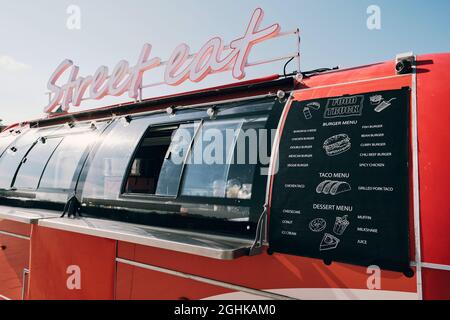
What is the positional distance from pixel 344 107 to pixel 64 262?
338 cm

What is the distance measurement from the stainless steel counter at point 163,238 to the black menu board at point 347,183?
38 centimetres

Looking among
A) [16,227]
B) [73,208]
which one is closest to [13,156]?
[16,227]

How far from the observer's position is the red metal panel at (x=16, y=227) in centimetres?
461

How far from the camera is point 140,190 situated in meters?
5.38

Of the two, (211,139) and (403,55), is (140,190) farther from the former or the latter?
(403,55)

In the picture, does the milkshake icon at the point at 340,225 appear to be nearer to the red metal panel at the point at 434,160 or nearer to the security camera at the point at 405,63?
the red metal panel at the point at 434,160

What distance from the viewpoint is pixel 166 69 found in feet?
18.2

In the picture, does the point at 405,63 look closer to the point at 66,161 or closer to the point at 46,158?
the point at 66,161

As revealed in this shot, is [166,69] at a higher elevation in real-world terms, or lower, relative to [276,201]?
higher

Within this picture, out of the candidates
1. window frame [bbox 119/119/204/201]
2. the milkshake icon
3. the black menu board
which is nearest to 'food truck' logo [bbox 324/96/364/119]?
the black menu board

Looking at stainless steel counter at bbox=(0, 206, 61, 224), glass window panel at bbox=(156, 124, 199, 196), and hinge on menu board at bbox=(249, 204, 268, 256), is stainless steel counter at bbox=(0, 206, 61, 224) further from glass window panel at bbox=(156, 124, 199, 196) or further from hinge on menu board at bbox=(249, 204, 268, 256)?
hinge on menu board at bbox=(249, 204, 268, 256)

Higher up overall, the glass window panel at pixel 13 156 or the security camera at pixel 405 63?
the security camera at pixel 405 63

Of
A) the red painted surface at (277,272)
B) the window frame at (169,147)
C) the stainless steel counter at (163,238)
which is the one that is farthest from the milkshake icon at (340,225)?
the window frame at (169,147)
